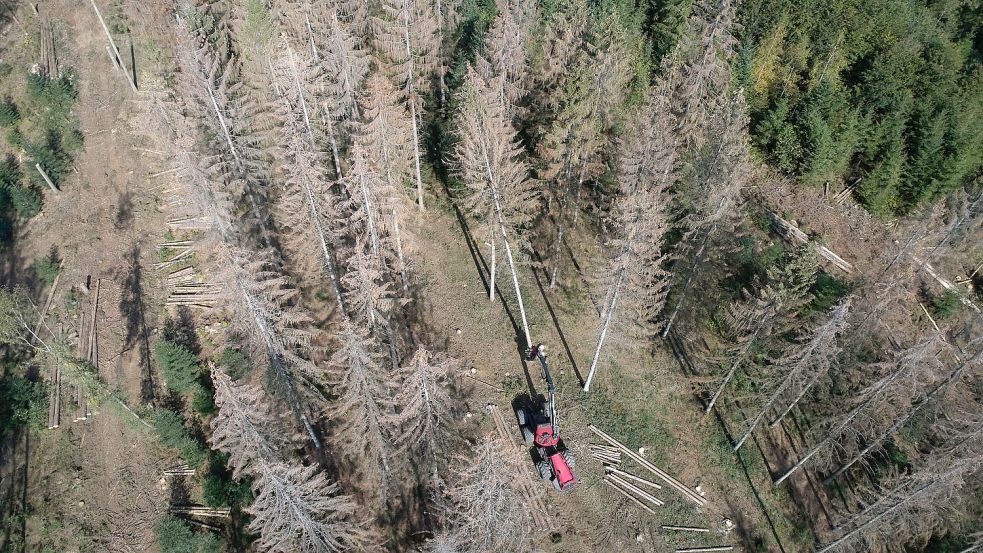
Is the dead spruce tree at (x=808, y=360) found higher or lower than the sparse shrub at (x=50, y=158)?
lower

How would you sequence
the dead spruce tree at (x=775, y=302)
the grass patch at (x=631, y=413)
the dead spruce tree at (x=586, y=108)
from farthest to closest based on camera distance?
the dead spruce tree at (x=586, y=108), the grass patch at (x=631, y=413), the dead spruce tree at (x=775, y=302)

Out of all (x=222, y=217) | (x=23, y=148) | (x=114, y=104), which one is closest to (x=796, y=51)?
(x=222, y=217)

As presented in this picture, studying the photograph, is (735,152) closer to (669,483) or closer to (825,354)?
(825,354)

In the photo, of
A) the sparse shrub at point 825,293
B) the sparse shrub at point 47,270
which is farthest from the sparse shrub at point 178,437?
the sparse shrub at point 825,293

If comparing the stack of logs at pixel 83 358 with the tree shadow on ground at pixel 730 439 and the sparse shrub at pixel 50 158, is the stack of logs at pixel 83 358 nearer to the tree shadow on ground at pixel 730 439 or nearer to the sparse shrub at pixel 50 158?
the sparse shrub at pixel 50 158

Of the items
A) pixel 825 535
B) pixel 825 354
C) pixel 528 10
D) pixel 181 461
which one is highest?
pixel 528 10

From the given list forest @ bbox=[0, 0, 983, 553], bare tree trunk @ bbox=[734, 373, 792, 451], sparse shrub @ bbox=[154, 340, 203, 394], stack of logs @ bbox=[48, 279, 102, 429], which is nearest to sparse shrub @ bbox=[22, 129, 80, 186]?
forest @ bbox=[0, 0, 983, 553]

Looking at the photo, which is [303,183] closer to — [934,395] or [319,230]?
[319,230]
